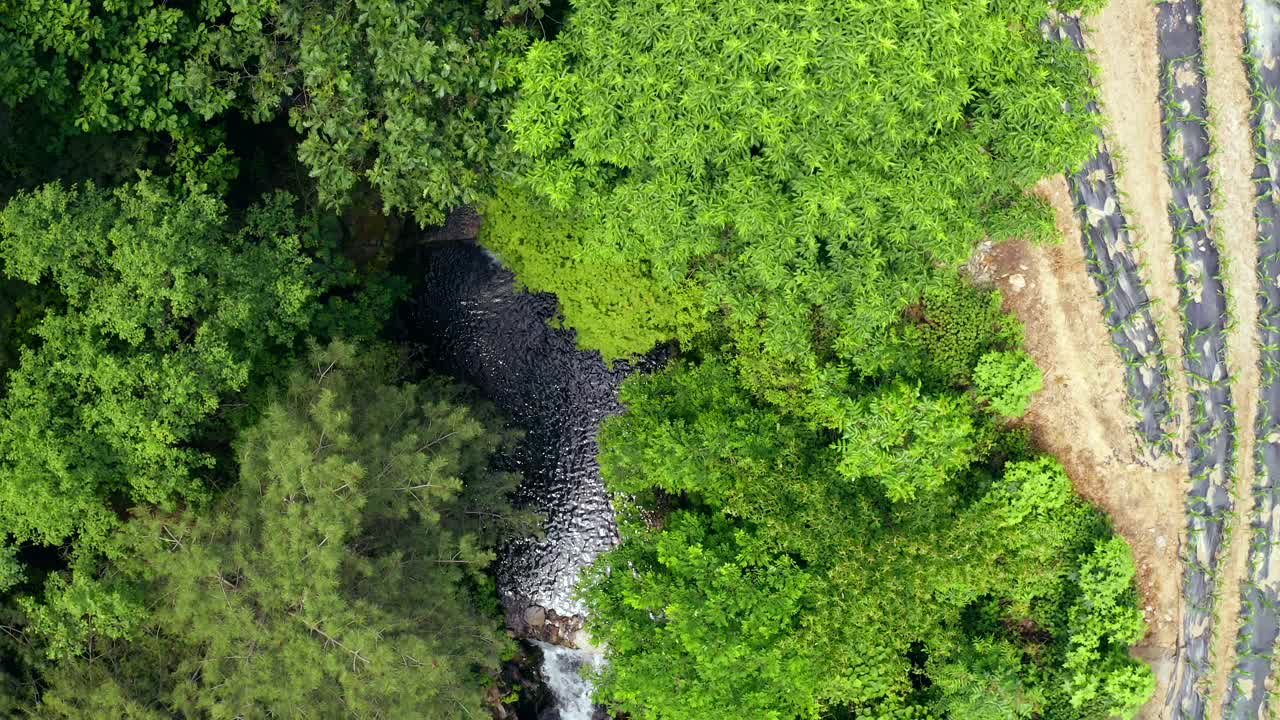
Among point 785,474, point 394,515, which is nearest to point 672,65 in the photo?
point 785,474

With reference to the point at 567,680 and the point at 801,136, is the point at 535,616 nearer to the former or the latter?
the point at 567,680

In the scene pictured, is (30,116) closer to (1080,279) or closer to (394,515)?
(394,515)

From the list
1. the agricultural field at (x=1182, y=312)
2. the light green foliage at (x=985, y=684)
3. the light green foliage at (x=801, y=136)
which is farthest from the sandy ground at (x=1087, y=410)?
the light green foliage at (x=801, y=136)

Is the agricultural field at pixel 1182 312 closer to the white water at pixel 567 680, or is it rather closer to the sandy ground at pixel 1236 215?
the sandy ground at pixel 1236 215

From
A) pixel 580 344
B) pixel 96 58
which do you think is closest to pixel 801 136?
pixel 580 344

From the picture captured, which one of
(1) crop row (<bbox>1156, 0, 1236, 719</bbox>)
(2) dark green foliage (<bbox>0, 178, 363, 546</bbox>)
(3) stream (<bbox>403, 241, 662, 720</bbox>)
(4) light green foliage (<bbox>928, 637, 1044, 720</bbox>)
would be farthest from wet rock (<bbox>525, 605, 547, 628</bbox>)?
(1) crop row (<bbox>1156, 0, 1236, 719</bbox>)
